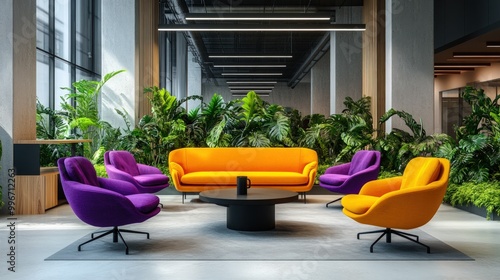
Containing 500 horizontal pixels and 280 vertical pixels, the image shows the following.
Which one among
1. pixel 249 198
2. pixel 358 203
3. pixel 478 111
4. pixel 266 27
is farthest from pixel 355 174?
pixel 266 27

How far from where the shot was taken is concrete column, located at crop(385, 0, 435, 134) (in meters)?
9.51

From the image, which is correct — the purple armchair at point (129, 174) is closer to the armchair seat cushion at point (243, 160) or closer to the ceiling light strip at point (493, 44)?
the armchair seat cushion at point (243, 160)

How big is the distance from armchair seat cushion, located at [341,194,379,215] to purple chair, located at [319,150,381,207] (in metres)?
2.17

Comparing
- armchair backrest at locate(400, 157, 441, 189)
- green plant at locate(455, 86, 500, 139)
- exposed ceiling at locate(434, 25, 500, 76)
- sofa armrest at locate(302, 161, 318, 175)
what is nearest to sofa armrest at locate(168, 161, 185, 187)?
sofa armrest at locate(302, 161, 318, 175)

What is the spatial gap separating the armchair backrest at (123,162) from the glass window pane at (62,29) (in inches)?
150

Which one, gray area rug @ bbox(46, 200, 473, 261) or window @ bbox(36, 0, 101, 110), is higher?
window @ bbox(36, 0, 101, 110)

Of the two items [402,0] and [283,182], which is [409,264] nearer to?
[283,182]

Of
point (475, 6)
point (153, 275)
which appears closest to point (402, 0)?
point (475, 6)

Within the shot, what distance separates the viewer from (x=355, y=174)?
7.20 meters

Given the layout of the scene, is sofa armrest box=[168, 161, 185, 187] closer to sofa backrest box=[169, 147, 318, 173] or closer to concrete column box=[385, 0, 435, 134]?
sofa backrest box=[169, 147, 318, 173]

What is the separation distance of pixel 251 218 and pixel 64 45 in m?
6.86

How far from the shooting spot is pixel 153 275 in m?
3.82

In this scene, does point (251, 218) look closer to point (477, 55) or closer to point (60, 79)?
point (60, 79)

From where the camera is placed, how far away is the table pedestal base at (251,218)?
18.6 ft
